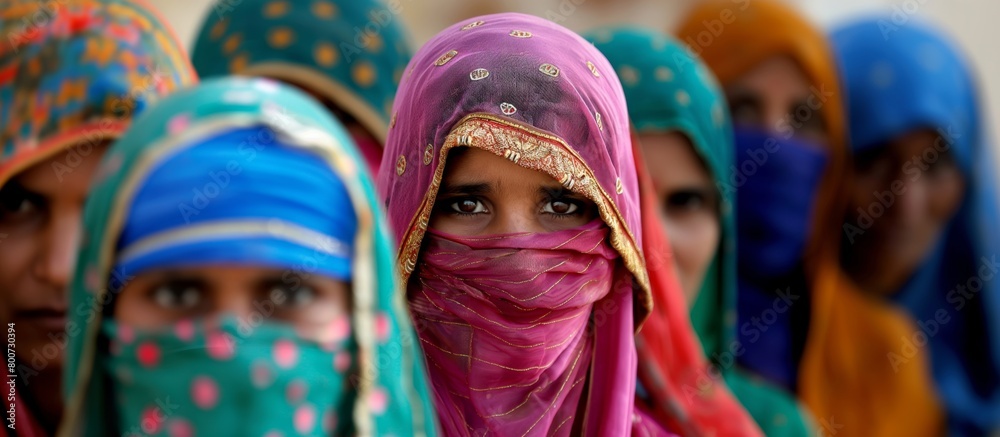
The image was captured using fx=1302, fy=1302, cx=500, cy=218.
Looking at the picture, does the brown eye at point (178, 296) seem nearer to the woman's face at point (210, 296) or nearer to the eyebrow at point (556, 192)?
the woman's face at point (210, 296)

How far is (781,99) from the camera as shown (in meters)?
4.45

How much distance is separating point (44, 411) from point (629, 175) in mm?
1342

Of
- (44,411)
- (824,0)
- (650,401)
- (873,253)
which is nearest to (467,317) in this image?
(650,401)

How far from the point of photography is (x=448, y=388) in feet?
8.48

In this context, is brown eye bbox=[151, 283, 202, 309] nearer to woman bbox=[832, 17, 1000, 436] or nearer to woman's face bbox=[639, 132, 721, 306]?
woman's face bbox=[639, 132, 721, 306]

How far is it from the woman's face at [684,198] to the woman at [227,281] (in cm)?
173

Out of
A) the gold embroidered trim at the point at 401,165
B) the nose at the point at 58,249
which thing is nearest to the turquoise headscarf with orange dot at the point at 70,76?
the nose at the point at 58,249

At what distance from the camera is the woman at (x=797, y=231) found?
4449 mm

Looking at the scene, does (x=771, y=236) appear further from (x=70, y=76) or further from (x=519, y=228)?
(x=70, y=76)

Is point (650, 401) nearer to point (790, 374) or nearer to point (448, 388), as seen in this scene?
point (448, 388)

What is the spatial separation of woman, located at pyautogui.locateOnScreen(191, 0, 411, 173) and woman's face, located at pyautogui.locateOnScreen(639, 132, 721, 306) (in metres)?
0.78

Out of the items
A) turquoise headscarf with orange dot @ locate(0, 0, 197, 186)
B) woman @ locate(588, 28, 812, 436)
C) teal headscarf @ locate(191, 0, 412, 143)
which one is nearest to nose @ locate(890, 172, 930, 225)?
woman @ locate(588, 28, 812, 436)

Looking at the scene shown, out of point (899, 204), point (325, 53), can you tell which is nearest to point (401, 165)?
point (325, 53)

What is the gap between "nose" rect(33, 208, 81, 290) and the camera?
2662mm
